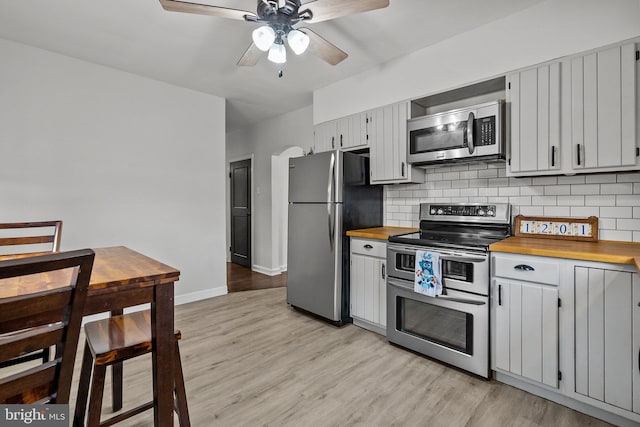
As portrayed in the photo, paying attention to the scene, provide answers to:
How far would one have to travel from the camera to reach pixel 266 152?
5168 millimetres

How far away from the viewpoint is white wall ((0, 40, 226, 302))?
107 inches

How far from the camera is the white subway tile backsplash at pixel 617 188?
201 centimetres

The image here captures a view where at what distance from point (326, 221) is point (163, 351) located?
1.89 m

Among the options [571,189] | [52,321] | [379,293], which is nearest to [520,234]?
[571,189]

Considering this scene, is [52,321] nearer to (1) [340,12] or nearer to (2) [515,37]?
(1) [340,12]

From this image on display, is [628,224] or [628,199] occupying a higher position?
[628,199]

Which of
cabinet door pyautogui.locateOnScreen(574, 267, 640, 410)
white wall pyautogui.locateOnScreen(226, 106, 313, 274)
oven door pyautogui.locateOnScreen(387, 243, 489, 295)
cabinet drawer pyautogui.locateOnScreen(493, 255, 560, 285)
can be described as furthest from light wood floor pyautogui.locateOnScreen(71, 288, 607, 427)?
white wall pyautogui.locateOnScreen(226, 106, 313, 274)

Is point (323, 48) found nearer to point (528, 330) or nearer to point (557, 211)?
point (557, 211)

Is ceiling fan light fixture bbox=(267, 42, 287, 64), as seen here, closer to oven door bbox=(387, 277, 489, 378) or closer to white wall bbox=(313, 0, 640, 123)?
white wall bbox=(313, 0, 640, 123)

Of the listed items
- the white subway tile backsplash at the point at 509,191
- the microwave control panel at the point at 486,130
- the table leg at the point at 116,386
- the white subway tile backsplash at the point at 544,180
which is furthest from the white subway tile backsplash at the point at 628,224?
the table leg at the point at 116,386

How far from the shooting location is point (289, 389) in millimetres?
1996

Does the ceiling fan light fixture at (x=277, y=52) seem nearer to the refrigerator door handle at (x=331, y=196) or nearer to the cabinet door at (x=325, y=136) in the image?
the refrigerator door handle at (x=331, y=196)

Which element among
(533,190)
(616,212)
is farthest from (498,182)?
(616,212)

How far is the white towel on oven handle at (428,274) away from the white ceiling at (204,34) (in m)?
1.69
